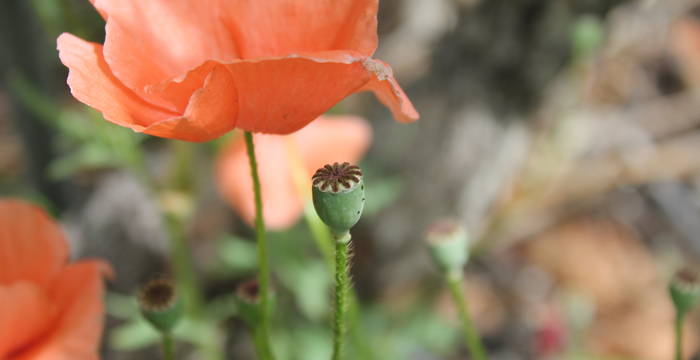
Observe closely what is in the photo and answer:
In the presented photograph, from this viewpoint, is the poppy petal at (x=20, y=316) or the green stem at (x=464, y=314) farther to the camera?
the green stem at (x=464, y=314)

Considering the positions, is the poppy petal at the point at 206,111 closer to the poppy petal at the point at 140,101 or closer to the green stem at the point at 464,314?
the poppy petal at the point at 140,101

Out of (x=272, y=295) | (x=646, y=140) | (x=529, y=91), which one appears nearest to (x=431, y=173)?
(x=529, y=91)

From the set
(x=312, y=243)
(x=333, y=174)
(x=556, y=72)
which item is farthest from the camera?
(x=312, y=243)

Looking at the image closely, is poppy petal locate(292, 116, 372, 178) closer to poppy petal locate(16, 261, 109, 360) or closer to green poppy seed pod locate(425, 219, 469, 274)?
green poppy seed pod locate(425, 219, 469, 274)

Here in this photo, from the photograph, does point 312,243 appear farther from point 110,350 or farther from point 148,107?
point 148,107

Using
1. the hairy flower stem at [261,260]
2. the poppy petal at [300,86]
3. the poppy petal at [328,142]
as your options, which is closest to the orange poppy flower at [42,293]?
the hairy flower stem at [261,260]

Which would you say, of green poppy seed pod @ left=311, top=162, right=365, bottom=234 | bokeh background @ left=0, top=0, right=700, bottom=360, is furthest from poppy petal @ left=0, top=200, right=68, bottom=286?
bokeh background @ left=0, top=0, right=700, bottom=360

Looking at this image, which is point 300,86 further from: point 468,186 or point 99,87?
point 468,186

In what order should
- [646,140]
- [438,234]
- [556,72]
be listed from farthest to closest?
[646,140]
[556,72]
[438,234]
